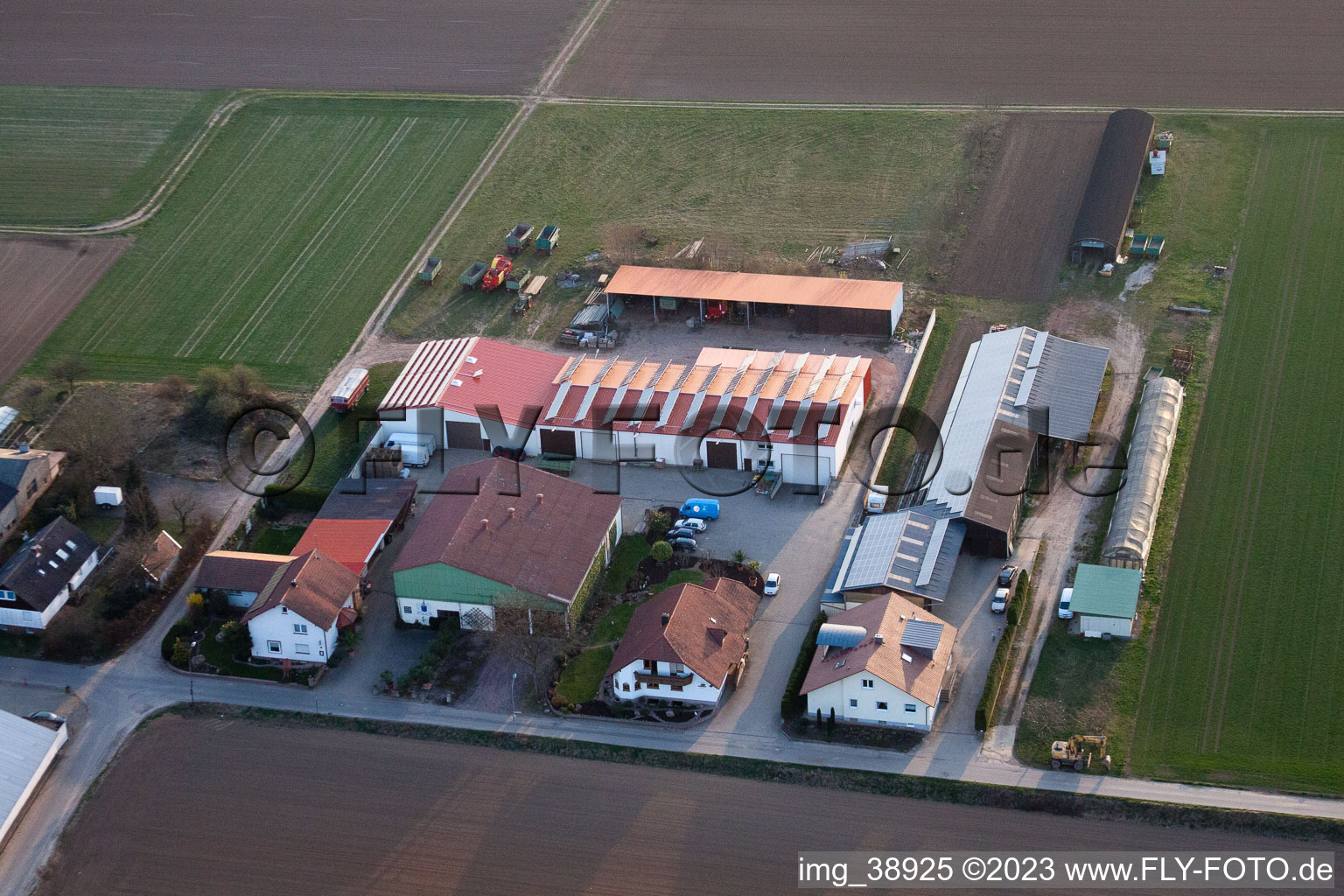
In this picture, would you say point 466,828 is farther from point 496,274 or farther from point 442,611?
point 496,274

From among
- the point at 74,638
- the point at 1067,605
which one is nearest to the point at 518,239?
the point at 74,638

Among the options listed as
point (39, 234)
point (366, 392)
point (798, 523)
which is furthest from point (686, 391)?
point (39, 234)

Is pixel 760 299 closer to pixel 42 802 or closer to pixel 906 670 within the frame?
pixel 906 670

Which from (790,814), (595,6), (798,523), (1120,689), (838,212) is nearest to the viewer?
(790,814)

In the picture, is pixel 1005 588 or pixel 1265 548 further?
pixel 1265 548

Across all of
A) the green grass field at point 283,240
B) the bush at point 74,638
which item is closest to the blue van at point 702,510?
the green grass field at point 283,240
